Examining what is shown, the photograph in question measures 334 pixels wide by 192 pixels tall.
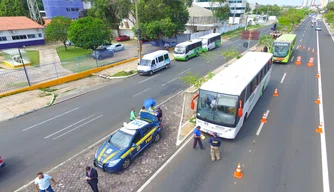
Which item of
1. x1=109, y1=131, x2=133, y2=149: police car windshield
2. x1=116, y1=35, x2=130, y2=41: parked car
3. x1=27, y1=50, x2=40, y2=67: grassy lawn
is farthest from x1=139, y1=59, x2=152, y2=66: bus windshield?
x1=116, y1=35, x2=130, y2=41: parked car

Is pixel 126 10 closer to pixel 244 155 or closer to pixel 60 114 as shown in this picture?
pixel 60 114

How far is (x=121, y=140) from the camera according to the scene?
9859 mm

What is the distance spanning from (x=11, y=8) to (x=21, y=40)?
49.7 feet

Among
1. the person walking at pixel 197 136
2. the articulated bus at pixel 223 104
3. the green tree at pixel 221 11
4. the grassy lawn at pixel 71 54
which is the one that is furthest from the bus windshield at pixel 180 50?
the green tree at pixel 221 11

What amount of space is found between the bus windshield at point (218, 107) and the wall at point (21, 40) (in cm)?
4403

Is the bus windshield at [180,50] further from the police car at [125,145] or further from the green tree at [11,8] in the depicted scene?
the green tree at [11,8]

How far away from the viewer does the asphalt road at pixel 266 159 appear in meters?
8.38

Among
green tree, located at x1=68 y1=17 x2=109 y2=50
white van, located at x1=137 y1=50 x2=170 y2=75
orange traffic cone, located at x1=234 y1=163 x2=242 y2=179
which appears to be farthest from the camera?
green tree, located at x1=68 y1=17 x2=109 y2=50

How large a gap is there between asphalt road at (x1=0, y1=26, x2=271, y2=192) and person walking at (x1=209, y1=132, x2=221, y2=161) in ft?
21.2

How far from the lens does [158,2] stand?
35.8 m

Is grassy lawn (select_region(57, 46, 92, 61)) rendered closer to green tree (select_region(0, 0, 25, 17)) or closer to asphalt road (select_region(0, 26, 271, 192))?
asphalt road (select_region(0, 26, 271, 192))

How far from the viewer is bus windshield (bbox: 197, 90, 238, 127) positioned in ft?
33.5

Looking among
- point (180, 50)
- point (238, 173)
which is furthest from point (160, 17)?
point (238, 173)

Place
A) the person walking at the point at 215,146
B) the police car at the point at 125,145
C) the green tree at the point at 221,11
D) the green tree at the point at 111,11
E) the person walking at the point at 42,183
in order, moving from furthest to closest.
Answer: the green tree at the point at 221,11 < the green tree at the point at 111,11 < the person walking at the point at 215,146 < the police car at the point at 125,145 < the person walking at the point at 42,183
